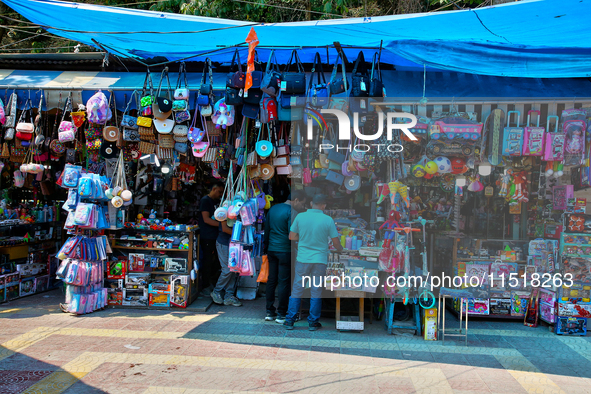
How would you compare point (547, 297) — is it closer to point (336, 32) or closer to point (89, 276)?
point (336, 32)

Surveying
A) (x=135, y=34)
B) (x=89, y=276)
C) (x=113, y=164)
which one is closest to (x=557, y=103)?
(x=135, y=34)

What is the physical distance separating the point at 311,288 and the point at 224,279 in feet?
5.26

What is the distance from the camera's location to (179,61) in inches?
253

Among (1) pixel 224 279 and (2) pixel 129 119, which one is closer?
(2) pixel 129 119

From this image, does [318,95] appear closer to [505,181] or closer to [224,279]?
[505,181]

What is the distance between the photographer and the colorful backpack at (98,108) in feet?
18.9

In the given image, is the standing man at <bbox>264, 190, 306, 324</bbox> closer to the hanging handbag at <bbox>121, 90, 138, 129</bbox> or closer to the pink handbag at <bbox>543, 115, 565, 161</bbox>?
the hanging handbag at <bbox>121, 90, 138, 129</bbox>

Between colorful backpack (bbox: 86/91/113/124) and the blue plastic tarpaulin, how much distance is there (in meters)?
0.76

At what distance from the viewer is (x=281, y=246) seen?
584 cm

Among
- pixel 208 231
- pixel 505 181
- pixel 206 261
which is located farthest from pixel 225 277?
pixel 505 181

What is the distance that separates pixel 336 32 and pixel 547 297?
4.40 metres

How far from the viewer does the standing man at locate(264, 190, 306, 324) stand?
5852 mm

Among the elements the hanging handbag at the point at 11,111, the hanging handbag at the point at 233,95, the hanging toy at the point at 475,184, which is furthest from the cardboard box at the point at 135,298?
the hanging toy at the point at 475,184

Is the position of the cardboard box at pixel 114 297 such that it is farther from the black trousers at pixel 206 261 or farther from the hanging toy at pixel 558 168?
the hanging toy at pixel 558 168
